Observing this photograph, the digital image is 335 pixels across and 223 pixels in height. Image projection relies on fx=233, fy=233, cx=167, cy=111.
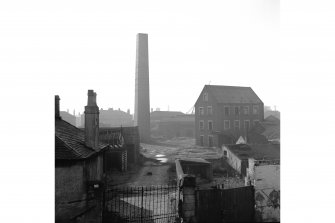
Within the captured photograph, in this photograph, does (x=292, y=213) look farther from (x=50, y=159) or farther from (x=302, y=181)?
(x=50, y=159)

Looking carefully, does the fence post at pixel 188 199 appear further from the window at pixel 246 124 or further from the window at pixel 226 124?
the window at pixel 246 124

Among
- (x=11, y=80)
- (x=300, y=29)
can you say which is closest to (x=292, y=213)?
(x=300, y=29)

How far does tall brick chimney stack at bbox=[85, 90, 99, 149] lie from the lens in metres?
6.34

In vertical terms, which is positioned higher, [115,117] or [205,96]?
[205,96]

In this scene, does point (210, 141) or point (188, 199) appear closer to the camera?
point (188, 199)

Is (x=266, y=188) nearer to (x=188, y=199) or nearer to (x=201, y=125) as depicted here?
(x=188, y=199)

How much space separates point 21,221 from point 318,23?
230 inches

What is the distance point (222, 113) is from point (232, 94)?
262 centimetres

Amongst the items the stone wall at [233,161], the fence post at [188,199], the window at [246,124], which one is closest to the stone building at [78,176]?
the fence post at [188,199]

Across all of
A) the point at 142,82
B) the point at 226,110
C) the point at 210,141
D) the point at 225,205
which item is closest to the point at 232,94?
the point at 226,110

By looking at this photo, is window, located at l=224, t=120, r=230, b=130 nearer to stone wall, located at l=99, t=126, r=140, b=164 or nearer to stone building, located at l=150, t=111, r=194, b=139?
stone wall, located at l=99, t=126, r=140, b=164

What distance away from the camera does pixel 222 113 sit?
23062mm

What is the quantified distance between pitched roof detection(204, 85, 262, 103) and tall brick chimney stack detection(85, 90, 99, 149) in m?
17.9

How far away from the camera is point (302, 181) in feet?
12.8
